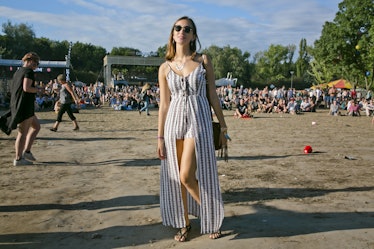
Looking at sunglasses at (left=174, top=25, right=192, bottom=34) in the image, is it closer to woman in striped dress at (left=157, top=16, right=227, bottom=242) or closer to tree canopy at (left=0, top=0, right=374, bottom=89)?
woman in striped dress at (left=157, top=16, right=227, bottom=242)

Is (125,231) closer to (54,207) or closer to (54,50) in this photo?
(54,207)

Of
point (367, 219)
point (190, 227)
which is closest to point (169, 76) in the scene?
point (190, 227)

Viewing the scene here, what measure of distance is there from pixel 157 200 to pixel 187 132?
5.99 feet

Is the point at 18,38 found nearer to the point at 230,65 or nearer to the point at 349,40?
the point at 230,65

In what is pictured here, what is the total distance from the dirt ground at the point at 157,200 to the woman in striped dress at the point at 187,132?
315 mm

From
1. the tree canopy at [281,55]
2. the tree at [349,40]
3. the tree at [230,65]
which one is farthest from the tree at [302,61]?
the tree at [349,40]

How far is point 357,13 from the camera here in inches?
1714

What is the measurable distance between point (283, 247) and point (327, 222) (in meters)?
1.00

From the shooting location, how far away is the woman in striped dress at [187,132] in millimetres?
3734

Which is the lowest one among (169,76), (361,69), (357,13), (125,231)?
(125,231)

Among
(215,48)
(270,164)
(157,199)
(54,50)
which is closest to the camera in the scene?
(157,199)

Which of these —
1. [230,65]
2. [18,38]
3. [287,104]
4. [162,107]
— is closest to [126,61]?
[18,38]

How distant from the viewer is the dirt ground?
12.6 feet

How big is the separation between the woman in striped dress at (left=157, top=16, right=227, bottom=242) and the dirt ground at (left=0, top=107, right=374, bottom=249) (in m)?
0.31
